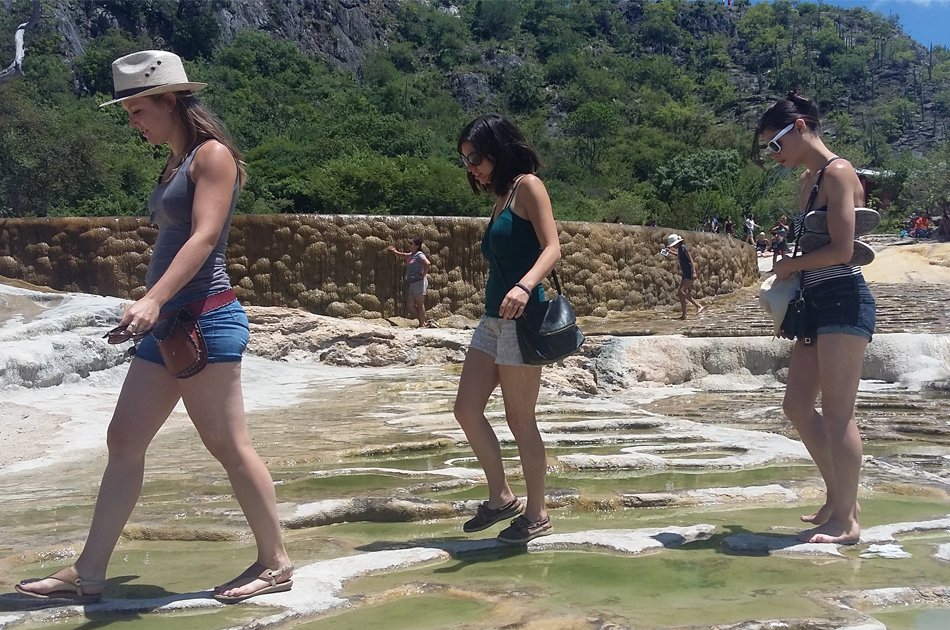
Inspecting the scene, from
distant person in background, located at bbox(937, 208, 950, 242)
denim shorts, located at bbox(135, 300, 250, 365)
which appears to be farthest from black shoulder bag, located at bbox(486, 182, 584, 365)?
distant person in background, located at bbox(937, 208, 950, 242)

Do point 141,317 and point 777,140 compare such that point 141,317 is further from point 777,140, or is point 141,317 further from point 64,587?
point 777,140

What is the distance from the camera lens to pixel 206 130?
9.98 feet

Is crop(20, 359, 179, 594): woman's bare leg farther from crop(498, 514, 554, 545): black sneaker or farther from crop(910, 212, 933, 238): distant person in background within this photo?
crop(910, 212, 933, 238): distant person in background

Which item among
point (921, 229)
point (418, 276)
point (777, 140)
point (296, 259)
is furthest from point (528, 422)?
point (921, 229)

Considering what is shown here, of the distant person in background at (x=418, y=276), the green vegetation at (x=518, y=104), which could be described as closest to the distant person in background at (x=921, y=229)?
the green vegetation at (x=518, y=104)

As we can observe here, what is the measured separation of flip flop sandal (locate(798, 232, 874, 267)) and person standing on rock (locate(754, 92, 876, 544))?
0.03 m

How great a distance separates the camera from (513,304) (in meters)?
3.30

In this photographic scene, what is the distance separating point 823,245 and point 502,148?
1171 millimetres

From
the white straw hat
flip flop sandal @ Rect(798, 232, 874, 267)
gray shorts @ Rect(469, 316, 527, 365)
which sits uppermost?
the white straw hat

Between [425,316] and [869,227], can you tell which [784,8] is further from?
[869,227]

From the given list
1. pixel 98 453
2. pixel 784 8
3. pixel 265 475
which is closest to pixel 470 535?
pixel 265 475

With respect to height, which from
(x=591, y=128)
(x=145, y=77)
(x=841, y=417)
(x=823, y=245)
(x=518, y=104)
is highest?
(x=518, y=104)

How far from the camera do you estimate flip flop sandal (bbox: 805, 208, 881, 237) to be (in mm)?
3588

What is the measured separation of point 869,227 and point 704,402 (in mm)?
4621
